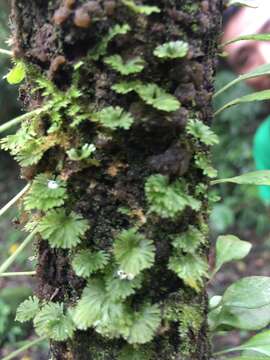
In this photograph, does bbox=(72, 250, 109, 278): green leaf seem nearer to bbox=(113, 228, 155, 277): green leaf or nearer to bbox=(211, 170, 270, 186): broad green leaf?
bbox=(113, 228, 155, 277): green leaf

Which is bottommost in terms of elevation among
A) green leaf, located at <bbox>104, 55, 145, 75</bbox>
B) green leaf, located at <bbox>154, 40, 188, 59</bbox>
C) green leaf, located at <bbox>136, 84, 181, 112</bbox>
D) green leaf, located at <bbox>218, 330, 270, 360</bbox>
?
green leaf, located at <bbox>218, 330, 270, 360</bbox>

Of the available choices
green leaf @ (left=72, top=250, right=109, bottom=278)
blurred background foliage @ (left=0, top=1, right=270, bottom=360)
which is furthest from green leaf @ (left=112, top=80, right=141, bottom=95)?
blurred background foliage @ (left=0, top=1, right=270, bottom=360)

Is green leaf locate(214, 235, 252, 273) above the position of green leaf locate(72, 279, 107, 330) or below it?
above

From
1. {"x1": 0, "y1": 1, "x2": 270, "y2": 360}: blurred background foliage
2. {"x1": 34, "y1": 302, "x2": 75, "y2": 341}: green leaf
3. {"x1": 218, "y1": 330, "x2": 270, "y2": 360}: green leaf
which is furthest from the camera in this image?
{"x1": 0, "y1": 1, "x2": 270, "y2": 360}: blurred background foliage

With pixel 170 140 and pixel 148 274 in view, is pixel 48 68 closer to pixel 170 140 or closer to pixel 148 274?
pixel 170 140

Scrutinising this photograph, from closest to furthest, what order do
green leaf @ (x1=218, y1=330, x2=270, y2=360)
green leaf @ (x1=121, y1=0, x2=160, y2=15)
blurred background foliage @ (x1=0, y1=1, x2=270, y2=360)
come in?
green leaf @ (x1=121, y1=0, x2=160, y2=15), green leaf @ (x1=218, y1=330, x2=270, y2=360), blurred background foliage @ (x1=0, y1=1, x2=270, y2=360)

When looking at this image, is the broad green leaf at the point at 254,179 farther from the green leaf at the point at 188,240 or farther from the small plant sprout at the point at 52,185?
the small plant sprout at the point at 52,185

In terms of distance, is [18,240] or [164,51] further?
[18,240]

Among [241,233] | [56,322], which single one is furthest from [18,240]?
[56,322]
